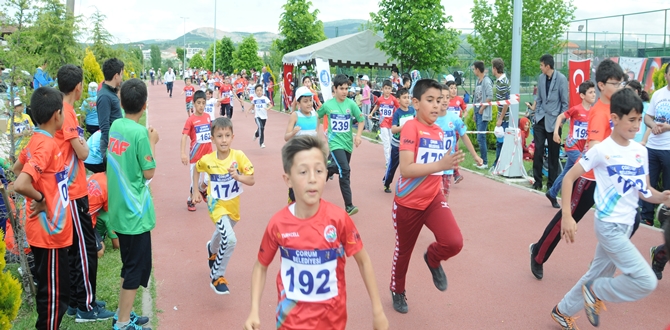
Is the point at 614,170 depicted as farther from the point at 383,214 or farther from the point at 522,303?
the point at 383,214

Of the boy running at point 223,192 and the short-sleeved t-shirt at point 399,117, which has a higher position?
the short-sleeved t-shirt at point 399,117

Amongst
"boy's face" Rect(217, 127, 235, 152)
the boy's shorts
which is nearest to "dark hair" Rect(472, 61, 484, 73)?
"boy's face" Rect(217, 127, 235, 152)

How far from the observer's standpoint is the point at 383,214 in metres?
8.75

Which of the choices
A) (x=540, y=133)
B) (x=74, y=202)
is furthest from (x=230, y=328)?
(x=540, y=133)

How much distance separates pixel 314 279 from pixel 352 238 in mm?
306

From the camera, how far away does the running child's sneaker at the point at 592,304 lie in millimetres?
4332

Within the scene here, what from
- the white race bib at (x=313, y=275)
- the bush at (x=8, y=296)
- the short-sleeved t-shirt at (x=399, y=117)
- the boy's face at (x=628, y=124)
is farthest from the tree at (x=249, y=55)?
the white race bib at (x=313, y=275)

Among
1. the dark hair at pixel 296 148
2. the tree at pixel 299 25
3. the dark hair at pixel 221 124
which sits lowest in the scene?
the dark hair at pixel 296 148

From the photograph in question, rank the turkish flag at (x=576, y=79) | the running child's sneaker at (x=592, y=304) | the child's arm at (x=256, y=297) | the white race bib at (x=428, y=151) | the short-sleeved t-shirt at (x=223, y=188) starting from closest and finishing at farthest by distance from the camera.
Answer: the child's arm at (x=256, y=297) → the running child's sneaker at (x=592, y=304) → the white race bib at (x=428, y=151) → the short-sleeved t-shirt at (x=223, y=188) → the turkish flag at (x=576, y=79)

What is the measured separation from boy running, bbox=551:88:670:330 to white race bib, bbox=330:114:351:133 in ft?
14.7

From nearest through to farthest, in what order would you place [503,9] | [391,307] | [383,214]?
[391,307] → [383,214] → [503,9]

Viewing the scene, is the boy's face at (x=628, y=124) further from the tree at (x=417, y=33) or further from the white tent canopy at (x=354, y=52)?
the white tent canopy at (x=354, y=52)

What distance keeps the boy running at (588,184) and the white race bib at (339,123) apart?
3.44 metres

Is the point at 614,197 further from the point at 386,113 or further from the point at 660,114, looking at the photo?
the point at 386,113
